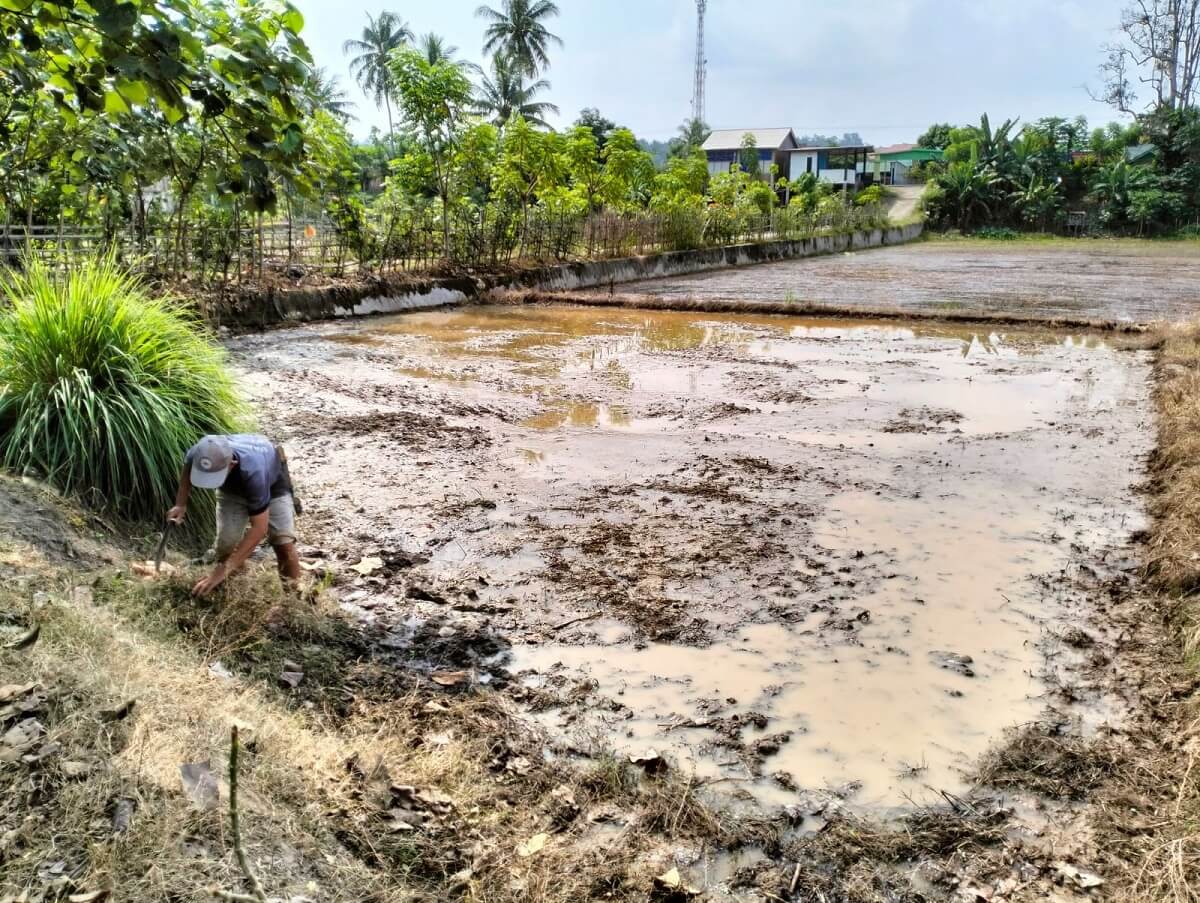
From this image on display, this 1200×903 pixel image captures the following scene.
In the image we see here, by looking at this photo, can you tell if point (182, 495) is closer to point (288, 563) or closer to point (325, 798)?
point (288, 563)

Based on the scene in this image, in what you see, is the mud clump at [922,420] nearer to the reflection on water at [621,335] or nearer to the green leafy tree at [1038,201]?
the reflection on water at [621,335]

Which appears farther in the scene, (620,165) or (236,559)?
(620,165)

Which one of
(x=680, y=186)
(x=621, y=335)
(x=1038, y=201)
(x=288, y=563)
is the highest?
(x=1038, y=201)

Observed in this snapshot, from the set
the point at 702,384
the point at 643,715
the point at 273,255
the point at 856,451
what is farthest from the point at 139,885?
the point at 273,255

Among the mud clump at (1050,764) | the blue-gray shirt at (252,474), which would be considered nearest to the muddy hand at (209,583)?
the blue-gray shirt at (252,474)

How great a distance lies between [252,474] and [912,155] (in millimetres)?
67755

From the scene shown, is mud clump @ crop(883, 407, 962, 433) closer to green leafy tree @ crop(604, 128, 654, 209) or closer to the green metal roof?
green leafy tree @ crop(604, 128, 654, 209)

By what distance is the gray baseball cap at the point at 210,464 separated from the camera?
12.3 feet

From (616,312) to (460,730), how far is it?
14.9 m

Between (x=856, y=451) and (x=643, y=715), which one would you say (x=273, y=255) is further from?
(x=643, y=715)

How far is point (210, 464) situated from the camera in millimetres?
3787

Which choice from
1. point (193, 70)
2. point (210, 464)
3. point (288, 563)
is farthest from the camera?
point (288, 563)

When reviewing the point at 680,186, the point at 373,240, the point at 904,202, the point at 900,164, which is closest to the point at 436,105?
the point at 373,240

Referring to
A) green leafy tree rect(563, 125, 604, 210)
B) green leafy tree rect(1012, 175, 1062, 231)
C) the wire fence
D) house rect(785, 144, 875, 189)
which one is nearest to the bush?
green leafy tree rect(1012, 175, 1062, 231)
